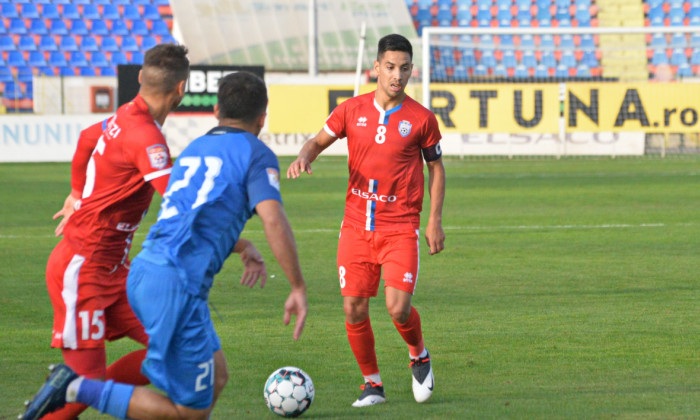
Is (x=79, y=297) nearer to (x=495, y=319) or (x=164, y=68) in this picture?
(x=164, y=68)

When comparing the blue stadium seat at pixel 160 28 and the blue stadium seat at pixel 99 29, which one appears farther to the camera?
the blue stadium seat at pixel 160 28

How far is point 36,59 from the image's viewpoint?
31031mm

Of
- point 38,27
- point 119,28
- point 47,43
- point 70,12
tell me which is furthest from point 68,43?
point 119,28

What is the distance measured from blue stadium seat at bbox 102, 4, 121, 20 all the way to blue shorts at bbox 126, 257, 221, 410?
3075 cm

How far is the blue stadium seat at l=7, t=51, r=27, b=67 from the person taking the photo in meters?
30.8

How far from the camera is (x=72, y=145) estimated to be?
26000mm

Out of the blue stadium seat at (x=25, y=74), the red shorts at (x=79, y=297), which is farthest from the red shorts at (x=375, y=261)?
the blue stadium seat at (x=25, y=74)

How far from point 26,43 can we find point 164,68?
2918cm

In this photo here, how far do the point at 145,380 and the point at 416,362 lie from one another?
1.65m

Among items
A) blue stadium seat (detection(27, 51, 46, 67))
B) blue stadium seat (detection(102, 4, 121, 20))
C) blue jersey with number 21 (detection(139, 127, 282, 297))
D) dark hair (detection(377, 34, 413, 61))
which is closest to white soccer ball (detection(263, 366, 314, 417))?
blue jersey with number 21 (detection(139, 127, 282, 297))

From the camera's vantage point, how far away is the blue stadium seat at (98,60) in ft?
104

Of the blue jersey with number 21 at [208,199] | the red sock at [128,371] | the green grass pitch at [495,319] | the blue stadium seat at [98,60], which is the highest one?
the blue stadium seat at [98,60]

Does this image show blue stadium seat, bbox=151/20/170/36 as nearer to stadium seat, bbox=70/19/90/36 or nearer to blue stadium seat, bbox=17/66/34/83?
stadium seat, bbox=70/19/90/36

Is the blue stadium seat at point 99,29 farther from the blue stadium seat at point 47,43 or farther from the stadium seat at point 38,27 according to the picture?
the stadium seat at point 38,27
